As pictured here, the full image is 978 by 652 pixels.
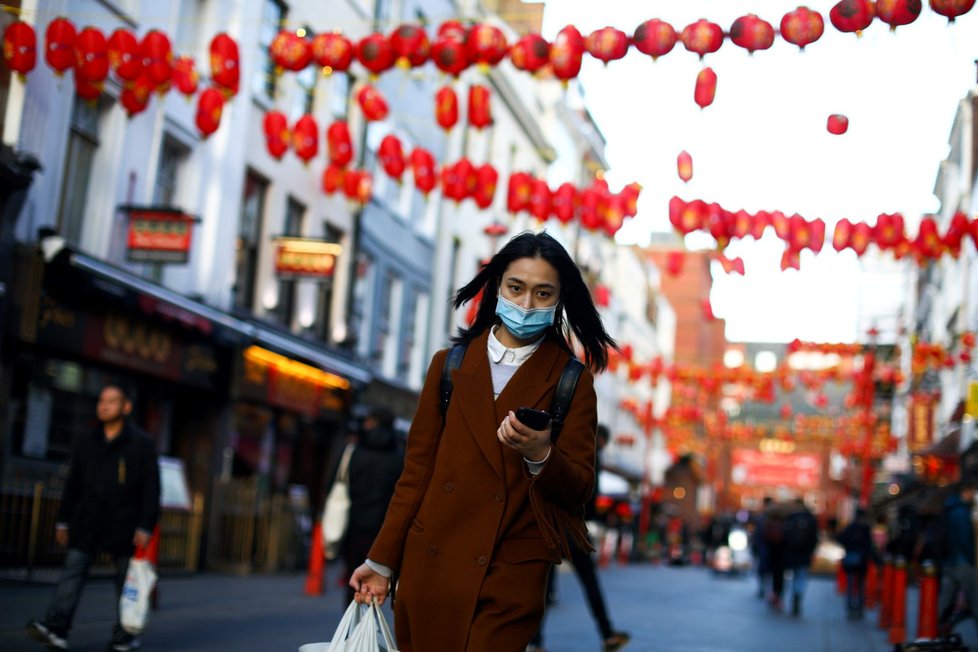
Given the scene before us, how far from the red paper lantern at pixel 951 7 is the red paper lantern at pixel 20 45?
27.1 feet

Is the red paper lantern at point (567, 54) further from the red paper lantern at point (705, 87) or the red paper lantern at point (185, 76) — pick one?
the red paper lantern at point (185, 76)

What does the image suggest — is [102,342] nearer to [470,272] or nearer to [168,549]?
[168,549]

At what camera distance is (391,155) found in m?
19.2

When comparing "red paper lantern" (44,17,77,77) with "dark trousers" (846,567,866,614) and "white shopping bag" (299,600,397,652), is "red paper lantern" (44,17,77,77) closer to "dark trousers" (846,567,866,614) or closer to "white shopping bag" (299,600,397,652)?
"white shopping bag" (299,600,397,652)

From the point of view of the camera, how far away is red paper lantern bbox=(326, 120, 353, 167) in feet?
63.5

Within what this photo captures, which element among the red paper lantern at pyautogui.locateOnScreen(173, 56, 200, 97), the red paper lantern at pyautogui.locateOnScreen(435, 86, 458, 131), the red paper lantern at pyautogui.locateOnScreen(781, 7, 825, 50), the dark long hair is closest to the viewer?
the dark long hair

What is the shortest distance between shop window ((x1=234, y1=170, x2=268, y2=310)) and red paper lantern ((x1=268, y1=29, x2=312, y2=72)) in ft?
25.7

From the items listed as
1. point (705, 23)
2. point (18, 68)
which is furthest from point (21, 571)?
point (705, 23)

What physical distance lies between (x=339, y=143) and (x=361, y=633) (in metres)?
16.1

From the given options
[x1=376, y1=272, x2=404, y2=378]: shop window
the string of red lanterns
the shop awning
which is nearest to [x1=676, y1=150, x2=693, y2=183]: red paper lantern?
the string of red lanterns

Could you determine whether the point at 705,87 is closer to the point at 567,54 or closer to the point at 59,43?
the point at 567,54

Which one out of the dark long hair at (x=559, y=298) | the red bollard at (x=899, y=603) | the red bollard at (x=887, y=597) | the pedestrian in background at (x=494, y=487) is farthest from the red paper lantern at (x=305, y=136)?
the pedestrian in background at (x=494, y=487)

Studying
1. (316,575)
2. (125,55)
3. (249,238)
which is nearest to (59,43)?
(125,55)

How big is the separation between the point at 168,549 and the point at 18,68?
719 centimetres
